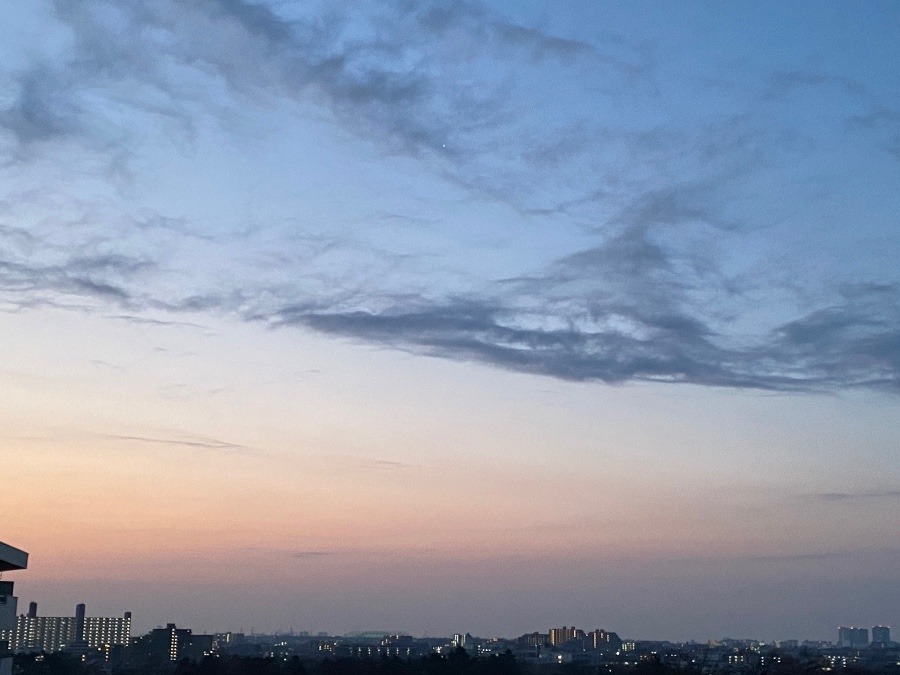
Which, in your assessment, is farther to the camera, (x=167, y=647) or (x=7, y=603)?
(x=167, y=647)

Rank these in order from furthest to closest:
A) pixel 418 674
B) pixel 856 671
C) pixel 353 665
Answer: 1. pixel 856 671
2. pixel 353 665
3. pixel 418 674

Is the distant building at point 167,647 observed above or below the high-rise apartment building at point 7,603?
below

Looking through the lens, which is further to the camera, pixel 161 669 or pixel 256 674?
pixel 161 669

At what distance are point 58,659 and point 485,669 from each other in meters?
38.6

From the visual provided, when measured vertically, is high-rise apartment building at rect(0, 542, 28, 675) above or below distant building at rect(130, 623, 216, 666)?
above

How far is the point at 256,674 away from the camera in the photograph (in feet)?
332

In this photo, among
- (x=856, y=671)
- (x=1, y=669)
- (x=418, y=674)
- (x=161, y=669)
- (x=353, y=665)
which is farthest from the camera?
(x=161, y=669)

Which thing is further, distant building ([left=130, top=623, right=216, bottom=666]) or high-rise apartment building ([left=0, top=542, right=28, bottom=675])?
distant building ([left=130, top=623, right=216, bottom=666])

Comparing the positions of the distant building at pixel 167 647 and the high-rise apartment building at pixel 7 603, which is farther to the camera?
the distant building at pixel 167 647

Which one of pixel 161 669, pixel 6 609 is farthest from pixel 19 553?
pixel 161 669

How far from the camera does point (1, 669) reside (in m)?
37.0

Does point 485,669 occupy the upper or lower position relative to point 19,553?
lower

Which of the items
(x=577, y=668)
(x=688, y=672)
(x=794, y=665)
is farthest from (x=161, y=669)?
(x=794, y=665)

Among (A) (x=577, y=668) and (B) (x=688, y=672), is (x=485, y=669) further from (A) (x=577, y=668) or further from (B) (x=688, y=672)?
(A) (x=577, y=668)
